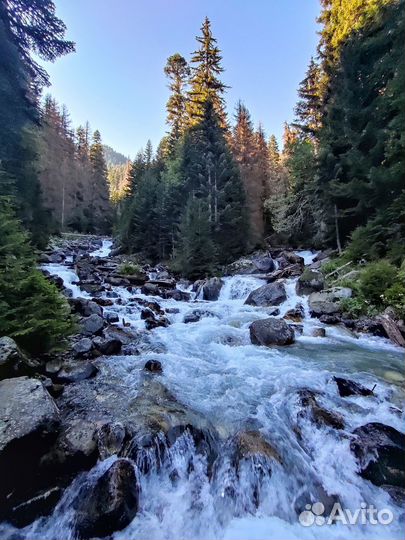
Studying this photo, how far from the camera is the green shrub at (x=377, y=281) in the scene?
10.1 meters

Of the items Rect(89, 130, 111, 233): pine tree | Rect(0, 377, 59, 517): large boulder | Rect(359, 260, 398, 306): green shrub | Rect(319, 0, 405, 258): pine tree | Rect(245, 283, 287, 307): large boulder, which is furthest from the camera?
Rect(89, 130, 111, 233): pine tree

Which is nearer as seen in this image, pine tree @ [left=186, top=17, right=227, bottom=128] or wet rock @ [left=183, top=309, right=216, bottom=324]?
wet rock @ [left=183, top=309, right=216, bottom=324]

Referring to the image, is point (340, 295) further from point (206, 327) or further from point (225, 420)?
point (225, 420)

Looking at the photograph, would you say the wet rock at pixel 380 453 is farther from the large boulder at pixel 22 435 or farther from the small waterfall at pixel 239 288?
the small waterfall at pixel 239 288

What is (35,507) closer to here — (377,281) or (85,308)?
(85,308)

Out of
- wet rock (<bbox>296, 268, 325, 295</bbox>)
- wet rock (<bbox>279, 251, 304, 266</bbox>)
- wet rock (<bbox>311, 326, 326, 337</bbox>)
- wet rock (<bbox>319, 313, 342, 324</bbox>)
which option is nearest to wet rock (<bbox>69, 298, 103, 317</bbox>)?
wet rock (<bbox>311, 326, 326, 337</bbox>)

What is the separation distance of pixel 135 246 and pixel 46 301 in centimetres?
2186

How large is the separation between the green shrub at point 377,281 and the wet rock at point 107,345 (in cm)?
868

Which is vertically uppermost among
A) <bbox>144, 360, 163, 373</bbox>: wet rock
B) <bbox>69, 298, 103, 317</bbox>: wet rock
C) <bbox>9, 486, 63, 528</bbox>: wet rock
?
<bbox>69, 298, 103, 317</bbox>: wet rock

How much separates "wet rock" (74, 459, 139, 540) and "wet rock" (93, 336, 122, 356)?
4686 millimetres

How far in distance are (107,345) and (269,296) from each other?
25.7 feet

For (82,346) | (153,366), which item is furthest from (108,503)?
(82,346)

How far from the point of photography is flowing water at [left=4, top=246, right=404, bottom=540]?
346 centimetres

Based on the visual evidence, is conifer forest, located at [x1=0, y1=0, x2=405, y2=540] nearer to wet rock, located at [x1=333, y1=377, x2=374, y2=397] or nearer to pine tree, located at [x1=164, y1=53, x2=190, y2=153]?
wet rock, located at [x1=333, y1=377, x2=374, y2=397]
